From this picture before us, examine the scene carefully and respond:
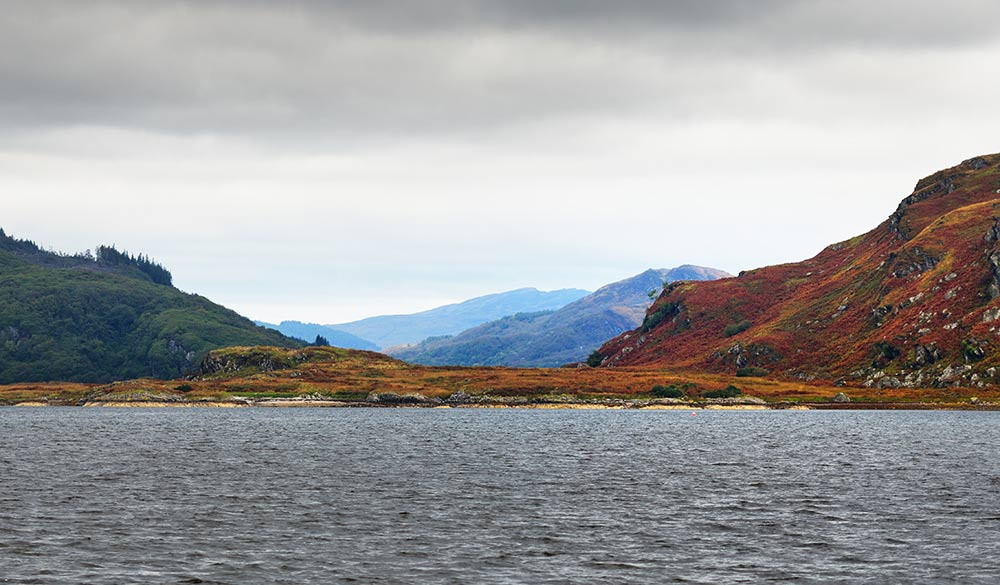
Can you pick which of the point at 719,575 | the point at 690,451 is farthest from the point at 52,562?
the point at 690,451

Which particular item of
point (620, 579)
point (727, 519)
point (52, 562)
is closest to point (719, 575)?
point (620, 579)

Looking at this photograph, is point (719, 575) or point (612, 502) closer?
point (719, 575)

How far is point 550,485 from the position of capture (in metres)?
85.8

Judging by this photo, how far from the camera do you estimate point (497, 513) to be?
68.0 m

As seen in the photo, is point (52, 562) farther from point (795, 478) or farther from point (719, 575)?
point (795, 478)

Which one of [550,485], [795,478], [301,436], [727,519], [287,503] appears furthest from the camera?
[301,436]

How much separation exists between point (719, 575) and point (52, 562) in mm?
34252

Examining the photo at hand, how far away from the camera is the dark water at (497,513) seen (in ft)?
158

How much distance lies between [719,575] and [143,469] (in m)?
70.4

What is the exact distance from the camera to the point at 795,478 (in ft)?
305

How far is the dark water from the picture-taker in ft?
158

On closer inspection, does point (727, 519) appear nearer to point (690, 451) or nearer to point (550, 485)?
point (550, 485)

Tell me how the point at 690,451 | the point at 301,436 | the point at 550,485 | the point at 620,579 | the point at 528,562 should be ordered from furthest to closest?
the point at 301,436 < the point at 690,451 < the point at 550,485 < the point at 528,562 < the point at 620,579

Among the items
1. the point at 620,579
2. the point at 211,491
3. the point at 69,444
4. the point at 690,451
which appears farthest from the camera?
the point at 69,444
